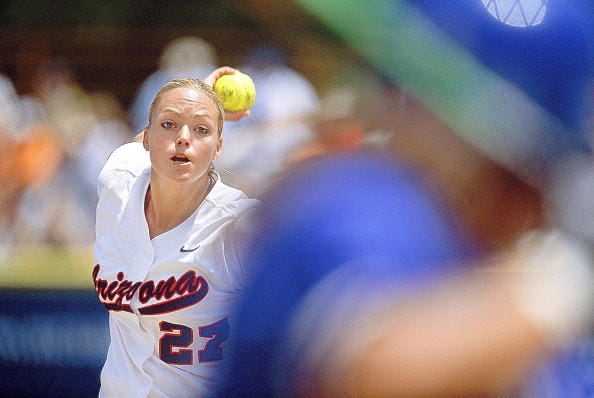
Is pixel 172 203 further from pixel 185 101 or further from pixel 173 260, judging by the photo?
pixel 185 101

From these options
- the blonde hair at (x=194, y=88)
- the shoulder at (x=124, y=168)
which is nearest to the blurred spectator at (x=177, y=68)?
the shoulder at (x=124, y=168)

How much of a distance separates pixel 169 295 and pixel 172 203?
1.05 ft

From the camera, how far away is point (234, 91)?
3.30 m

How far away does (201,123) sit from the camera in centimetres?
275

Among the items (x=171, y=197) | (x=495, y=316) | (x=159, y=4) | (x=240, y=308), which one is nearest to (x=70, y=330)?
(x=171, y=197)

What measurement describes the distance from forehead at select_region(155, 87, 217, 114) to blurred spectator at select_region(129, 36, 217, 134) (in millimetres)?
2416

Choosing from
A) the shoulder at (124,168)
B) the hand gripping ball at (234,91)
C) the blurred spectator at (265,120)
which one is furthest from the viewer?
the blurred spectator at (265,120)

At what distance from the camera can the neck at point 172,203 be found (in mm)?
2781

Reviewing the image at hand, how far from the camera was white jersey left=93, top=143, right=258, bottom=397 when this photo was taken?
2.63 meters

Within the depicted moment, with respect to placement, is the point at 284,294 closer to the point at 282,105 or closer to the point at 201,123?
the point at 201,123

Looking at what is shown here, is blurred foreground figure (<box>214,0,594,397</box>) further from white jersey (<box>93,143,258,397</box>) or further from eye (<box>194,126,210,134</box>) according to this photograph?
eye (<box>194,126,210,134</box>)

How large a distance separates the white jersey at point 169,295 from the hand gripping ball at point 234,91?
0.56m

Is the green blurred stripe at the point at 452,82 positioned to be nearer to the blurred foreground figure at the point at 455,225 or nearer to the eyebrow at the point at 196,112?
the blurred foreground figure at the point at 455,225

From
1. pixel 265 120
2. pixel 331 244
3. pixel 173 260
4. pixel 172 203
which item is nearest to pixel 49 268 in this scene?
pixel 265 120
